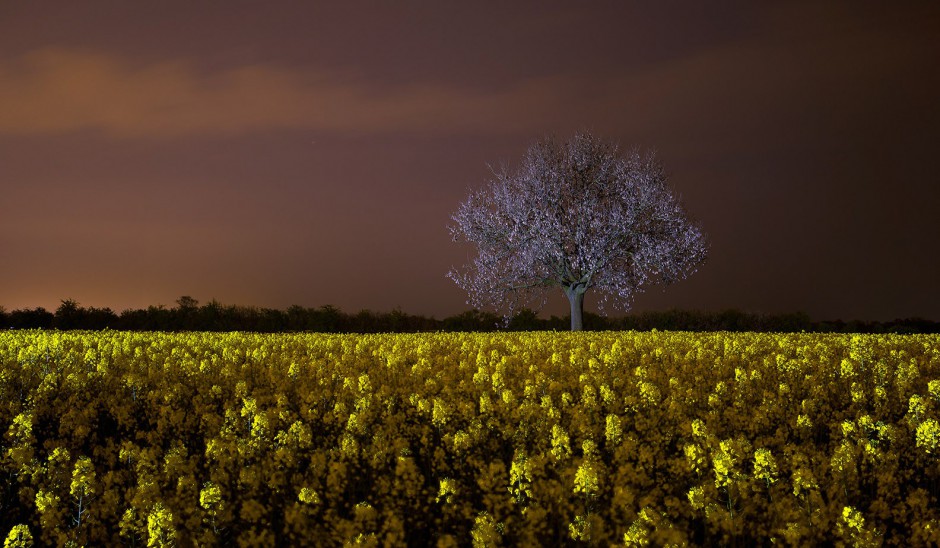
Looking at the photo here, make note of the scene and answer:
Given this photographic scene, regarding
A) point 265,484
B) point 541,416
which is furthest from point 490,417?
point 265,484

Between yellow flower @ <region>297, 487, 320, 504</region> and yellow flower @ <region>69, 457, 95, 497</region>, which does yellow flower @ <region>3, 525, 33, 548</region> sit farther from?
yellow flower @ <region>297, 487, 320, 504</region>

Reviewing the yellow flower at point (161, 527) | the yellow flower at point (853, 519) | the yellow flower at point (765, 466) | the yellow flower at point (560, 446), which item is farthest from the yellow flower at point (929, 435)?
the yellow flower at point (161, 527)

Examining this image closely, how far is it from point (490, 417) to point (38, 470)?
17.9 ft

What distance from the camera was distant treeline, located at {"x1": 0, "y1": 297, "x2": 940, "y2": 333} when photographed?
3753 cm

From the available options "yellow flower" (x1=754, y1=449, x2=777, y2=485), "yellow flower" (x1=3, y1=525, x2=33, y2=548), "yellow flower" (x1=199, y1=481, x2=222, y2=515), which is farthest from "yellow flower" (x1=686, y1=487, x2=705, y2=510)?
"yellow flower" (x1=3, y1=525, x2=33, y2=548)

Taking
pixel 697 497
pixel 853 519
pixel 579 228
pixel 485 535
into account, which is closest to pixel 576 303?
pixel 579 228

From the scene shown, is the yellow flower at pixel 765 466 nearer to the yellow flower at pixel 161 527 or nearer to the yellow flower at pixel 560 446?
the yellow flower at pixel 560 446

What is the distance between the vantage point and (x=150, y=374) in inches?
601

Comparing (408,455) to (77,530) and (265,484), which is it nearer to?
(265,484)

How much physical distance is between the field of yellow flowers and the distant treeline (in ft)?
66.1

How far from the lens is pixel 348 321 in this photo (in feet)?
124

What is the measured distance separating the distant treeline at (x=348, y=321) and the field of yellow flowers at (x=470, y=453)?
2014 centimetres

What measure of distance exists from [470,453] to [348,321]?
95.4 feet

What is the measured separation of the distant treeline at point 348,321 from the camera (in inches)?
1478
